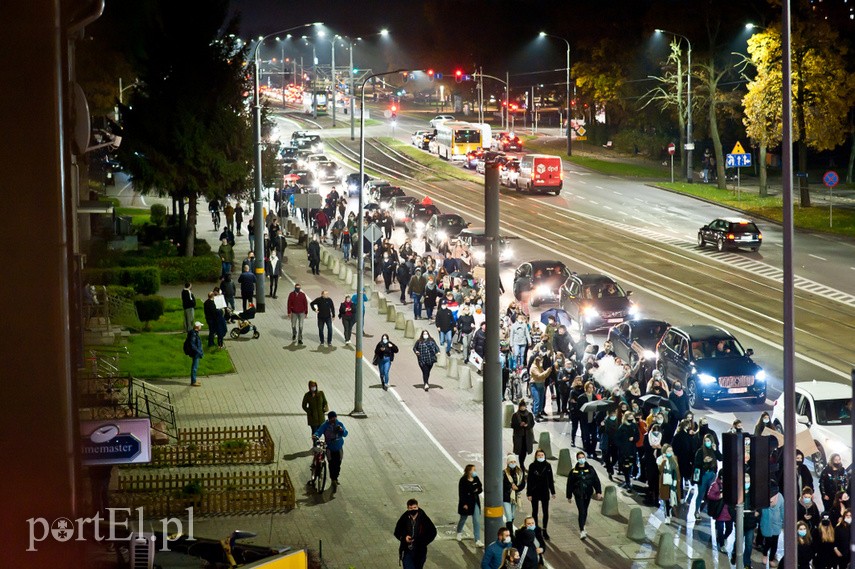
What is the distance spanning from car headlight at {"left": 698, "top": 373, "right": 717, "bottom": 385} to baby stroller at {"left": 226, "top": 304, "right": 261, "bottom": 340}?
507 inches

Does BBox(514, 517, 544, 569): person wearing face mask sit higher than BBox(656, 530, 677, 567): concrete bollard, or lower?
higher

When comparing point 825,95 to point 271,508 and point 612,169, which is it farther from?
point 271,508

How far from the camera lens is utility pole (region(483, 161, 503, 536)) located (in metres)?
16.8

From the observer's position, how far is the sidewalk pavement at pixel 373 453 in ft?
62.7

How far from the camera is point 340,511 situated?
68.4 ft

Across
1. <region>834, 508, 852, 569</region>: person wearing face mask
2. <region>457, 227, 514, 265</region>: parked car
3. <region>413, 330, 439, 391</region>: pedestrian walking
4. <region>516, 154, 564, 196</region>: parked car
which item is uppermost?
<region>516, 154, 564, 196</region>: parked car

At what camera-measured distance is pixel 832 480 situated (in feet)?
62.5

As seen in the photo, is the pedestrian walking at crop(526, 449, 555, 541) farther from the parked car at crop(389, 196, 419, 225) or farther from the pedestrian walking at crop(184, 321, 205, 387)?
the parked car at crop(389, 196, 419, 225)

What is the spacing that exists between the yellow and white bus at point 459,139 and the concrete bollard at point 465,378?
53.0 metres

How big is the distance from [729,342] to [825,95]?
1347 inches

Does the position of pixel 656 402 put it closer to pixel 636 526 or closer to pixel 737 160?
pixel 636 526

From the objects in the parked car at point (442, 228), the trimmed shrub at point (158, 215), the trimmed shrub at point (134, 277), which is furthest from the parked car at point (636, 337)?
the trimmed shrub at point (158, 215)

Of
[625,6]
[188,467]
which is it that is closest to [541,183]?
[625,6]

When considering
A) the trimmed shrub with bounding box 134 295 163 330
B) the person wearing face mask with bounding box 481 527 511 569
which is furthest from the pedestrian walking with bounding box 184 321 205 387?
the person wearing face mask with bounding box 481 527 511 569
